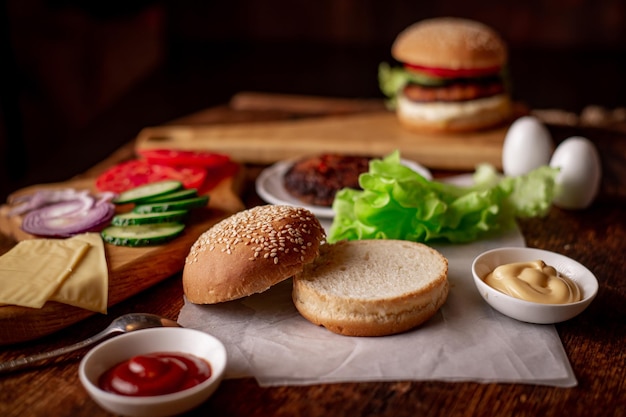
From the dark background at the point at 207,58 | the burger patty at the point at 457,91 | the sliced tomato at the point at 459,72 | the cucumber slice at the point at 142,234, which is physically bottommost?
the dark background at the point at 207,58

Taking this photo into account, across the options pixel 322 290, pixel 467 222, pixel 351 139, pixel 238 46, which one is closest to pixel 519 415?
pixel 322 290

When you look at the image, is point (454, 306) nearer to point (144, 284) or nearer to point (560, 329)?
point (560, 329)

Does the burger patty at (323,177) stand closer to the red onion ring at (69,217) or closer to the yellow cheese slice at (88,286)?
the red onion ring at (69,217)

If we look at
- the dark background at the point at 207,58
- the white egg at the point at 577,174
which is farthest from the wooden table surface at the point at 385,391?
the dark background at the point at 207,58

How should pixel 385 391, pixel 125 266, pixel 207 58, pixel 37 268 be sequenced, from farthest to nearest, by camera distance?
pixel 207 58, pixel 125 266, pixel 37 268, pixel 385 391

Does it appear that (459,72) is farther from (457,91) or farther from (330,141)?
(330,141)

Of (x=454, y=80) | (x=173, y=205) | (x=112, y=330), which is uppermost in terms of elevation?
(x=454, y=80)

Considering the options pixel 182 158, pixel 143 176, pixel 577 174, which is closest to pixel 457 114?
pixel 577 174
